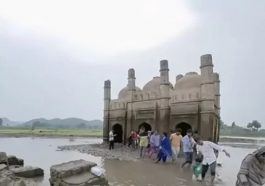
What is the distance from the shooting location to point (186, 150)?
14.7 meters

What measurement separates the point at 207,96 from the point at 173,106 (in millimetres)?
3483

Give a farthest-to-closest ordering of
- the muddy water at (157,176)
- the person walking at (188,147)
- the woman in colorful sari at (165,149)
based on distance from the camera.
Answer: the woman in colorful sari at (165,149)
the person walking at (188,147)
the muddy water at (157,176)

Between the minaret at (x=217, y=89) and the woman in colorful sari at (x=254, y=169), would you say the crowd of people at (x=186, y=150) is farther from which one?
the minaret at (x=217, y=89)

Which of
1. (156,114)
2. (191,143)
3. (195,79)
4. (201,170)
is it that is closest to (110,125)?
(156,114)

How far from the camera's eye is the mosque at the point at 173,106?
67.2ft

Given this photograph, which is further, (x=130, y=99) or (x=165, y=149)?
(x=130, y=99)

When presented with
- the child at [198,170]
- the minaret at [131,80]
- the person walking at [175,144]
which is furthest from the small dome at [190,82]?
the child at [198,170]

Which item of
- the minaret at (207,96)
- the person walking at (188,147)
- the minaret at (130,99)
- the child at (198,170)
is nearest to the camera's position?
the child at (198,170)

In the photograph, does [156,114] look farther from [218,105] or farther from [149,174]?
[149,174]

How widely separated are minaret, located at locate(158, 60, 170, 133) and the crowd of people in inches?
152

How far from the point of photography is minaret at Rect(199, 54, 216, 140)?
65.9 feet

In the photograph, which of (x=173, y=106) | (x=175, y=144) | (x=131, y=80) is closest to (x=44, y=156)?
(x=173, y=106)

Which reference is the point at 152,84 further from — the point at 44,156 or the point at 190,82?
the point at 44,156

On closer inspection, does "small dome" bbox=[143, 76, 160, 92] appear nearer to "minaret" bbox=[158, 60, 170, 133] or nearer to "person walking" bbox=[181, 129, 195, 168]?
"minaret" bbox=[158, 60, 170, 133]
